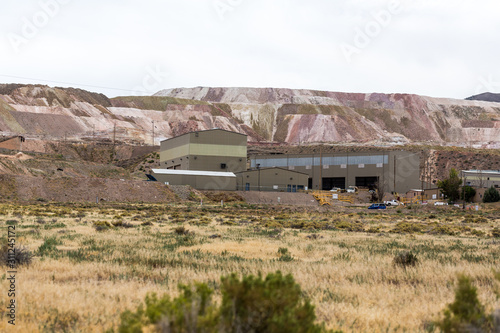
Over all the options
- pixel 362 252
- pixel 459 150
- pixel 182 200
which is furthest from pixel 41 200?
pixel 459 150

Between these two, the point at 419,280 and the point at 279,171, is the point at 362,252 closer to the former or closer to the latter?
the point at 419,280

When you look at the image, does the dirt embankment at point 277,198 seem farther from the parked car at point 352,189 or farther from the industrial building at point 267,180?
the parked car at point 352,189

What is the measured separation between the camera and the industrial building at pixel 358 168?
296 feet

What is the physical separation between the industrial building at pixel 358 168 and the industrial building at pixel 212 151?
42.4ft

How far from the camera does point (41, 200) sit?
5297 cm

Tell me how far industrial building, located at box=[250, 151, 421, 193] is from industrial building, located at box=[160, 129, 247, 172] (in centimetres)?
1294

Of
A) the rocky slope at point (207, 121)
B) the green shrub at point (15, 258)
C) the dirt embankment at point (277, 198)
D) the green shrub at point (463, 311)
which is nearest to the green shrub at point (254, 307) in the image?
the green shrub at point (463, 311)

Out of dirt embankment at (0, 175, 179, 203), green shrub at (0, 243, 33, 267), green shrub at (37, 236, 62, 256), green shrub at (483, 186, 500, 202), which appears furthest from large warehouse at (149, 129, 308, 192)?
green shrub at (0, 243, 33, 267)

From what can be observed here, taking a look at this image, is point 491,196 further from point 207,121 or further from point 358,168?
point 207,121

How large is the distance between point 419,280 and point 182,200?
56469 mm

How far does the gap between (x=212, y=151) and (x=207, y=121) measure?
277 ft

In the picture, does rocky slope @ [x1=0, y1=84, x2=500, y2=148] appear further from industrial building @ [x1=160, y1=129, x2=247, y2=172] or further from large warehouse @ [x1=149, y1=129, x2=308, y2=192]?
large warehouse @ [x1=149, y1=129, x2=308, y2=192]

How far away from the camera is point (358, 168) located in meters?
91.9

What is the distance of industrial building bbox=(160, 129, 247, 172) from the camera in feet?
275
